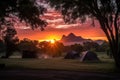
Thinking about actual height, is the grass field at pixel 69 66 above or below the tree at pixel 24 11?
below

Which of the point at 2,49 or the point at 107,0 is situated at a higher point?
the point at 107,0

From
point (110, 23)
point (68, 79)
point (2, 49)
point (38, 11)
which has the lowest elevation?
point (2, 49)

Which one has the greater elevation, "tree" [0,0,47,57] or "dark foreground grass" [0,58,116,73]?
"tree" [0,0,47,57]

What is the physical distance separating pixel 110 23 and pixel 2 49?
1815 inches

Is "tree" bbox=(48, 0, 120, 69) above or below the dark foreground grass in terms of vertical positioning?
above

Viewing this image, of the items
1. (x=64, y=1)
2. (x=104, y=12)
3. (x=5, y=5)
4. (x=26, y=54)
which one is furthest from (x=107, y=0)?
(x=26, y=54)

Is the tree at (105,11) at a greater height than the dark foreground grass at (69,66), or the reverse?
the tree at (105,11)

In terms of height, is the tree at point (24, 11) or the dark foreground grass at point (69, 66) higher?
the tree at point (24, 11)

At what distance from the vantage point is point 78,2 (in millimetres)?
34844

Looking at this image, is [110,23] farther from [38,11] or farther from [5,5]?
[5,5]

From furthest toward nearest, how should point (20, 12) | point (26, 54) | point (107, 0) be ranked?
point (26, 54)
point (107, 0)
point (20, 12)

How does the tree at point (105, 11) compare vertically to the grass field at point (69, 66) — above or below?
above

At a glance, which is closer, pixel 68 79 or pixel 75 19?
pixel 68 79

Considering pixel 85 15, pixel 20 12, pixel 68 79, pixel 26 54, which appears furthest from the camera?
pixel 26 54
